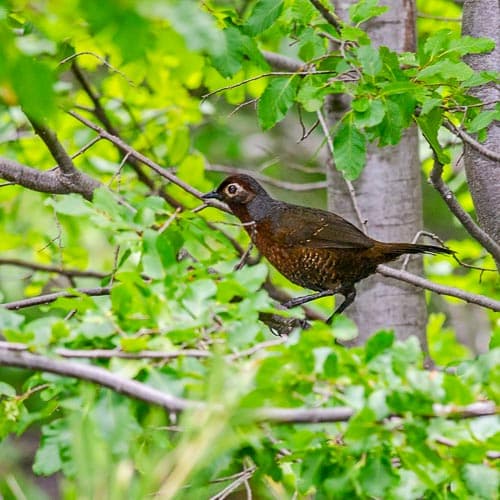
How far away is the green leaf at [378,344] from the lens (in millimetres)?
1488

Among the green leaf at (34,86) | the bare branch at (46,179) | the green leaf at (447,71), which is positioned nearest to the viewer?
the green leaf at (34,86)

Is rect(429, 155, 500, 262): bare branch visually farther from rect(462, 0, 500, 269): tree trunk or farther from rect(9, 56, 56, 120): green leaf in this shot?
rect(9, 56, 56, 120): green leaf

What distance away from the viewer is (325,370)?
4.69 ft

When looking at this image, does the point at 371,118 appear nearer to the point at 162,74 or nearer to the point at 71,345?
the point at 71,345

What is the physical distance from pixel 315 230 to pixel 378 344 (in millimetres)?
2271

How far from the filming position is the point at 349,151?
2.71 metres

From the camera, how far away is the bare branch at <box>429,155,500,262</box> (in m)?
2.75

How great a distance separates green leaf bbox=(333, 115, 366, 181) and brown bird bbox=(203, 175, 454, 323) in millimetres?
795

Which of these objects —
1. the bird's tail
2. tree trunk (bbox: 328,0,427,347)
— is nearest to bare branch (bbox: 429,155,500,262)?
the bird's tail

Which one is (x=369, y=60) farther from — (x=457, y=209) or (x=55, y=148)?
(x=55, y=148)

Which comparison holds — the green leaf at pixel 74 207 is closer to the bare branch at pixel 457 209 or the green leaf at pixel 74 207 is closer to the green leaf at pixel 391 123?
the green leaf at pixel 391 123

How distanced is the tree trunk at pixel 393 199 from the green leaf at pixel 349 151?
0.95 metres

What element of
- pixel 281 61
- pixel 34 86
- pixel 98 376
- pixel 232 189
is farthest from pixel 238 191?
pixel 34 86

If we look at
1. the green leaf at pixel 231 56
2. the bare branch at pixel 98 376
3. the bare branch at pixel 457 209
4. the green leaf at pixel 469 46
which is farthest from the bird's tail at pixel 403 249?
the bare branch at pixel 98 376
